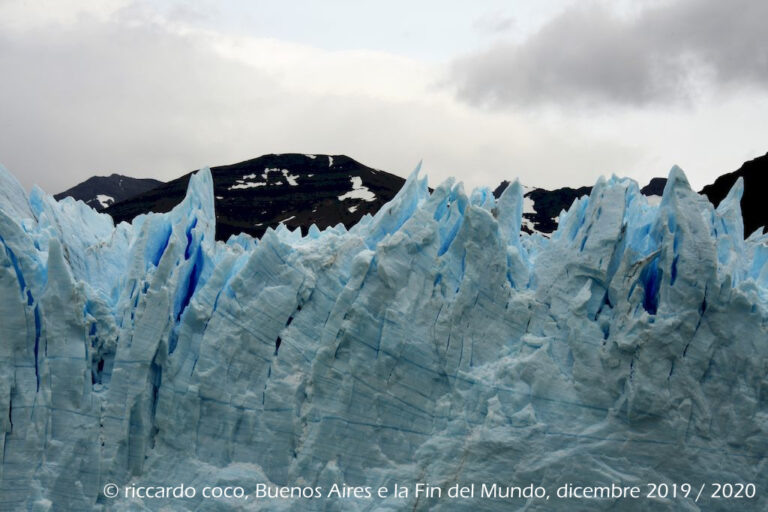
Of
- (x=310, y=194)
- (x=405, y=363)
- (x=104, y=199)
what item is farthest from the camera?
(x=104, y=199)

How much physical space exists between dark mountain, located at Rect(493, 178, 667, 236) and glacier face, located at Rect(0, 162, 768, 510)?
97.7ft

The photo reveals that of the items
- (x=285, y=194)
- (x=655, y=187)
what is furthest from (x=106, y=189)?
(x=655, y=187)

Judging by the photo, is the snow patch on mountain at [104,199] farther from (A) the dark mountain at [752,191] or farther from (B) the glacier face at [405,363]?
(B) the glacier face at [405,363]

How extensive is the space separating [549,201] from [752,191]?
12.3m

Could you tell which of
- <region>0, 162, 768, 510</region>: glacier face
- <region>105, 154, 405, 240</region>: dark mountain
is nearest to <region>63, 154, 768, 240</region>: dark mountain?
<region>105, 154, 405, 240</region>: dark mountain

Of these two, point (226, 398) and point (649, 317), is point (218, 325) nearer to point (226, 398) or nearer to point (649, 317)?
point (226, 398)

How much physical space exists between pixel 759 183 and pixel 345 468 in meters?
30.7

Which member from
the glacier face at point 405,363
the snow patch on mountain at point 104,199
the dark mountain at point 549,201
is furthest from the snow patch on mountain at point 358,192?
the glacier face at point 405,363

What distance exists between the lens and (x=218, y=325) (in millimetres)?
14172

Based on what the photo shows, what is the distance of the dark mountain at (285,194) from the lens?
4122 centimetres

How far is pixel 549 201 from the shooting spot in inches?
1865

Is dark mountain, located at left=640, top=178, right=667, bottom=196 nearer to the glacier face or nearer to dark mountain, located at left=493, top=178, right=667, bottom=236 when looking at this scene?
dark mountain, located at left=493, top=178, right=667, bottom=236

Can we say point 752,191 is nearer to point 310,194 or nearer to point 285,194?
point 310,194

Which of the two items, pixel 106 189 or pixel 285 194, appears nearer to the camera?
pixel 285 194
